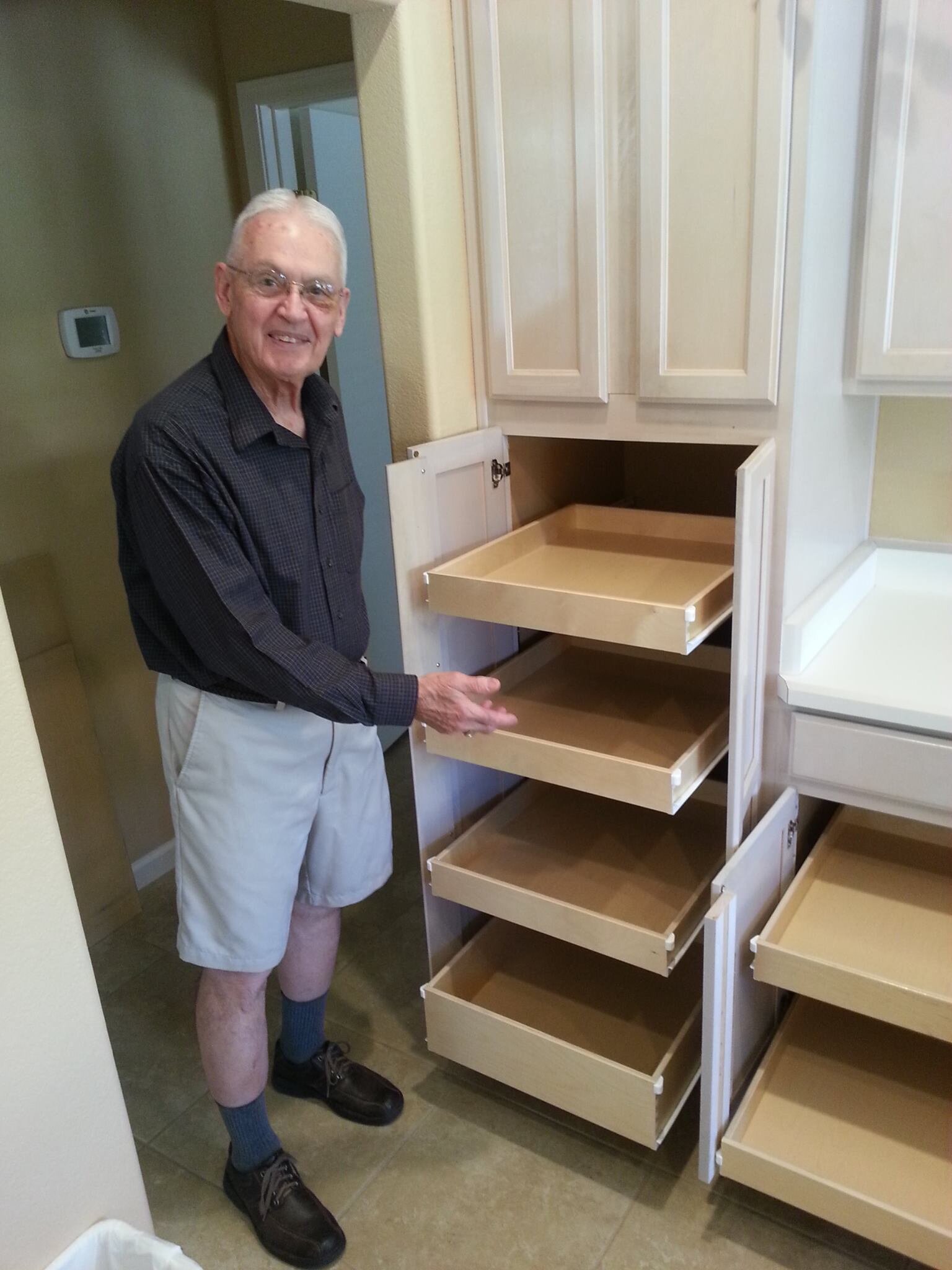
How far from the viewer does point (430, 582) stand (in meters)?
1.70

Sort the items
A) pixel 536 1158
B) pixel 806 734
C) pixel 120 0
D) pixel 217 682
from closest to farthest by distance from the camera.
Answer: pixel 217 682
pixel 806 734
pixel 536 1158
pixel 120 0

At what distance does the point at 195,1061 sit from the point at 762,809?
50.7 inches

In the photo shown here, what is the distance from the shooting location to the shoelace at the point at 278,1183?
169 centimetres

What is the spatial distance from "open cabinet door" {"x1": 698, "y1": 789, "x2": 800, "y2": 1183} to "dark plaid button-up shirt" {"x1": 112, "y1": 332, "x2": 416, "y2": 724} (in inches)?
22.2

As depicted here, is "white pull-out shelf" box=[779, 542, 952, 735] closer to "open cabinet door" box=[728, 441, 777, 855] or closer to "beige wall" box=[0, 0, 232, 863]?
"open cabinet door" box=[728, 441, 777, 855]

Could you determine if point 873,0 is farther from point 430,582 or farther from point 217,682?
point 217,682

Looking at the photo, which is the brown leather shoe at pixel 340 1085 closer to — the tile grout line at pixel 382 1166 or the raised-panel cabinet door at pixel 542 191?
the tile grout line at pixel 382 1166

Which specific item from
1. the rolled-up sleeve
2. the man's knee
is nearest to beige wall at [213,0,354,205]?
the rolled-up sleeve

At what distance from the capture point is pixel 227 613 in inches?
54.4

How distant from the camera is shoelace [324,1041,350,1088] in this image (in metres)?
1.95

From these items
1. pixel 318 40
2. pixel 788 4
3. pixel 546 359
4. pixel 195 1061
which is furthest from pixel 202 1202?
pixel 318 40

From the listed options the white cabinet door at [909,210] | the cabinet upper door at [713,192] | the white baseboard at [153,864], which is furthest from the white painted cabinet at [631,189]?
the white baseboard at [153,864]

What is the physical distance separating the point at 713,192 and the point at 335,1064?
170 centimetres

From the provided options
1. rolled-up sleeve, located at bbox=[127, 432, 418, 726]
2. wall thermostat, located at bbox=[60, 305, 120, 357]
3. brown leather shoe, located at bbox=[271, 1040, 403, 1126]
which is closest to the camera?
rolled-up sleeve, located at bbox=[127, 432, 418, 726]
